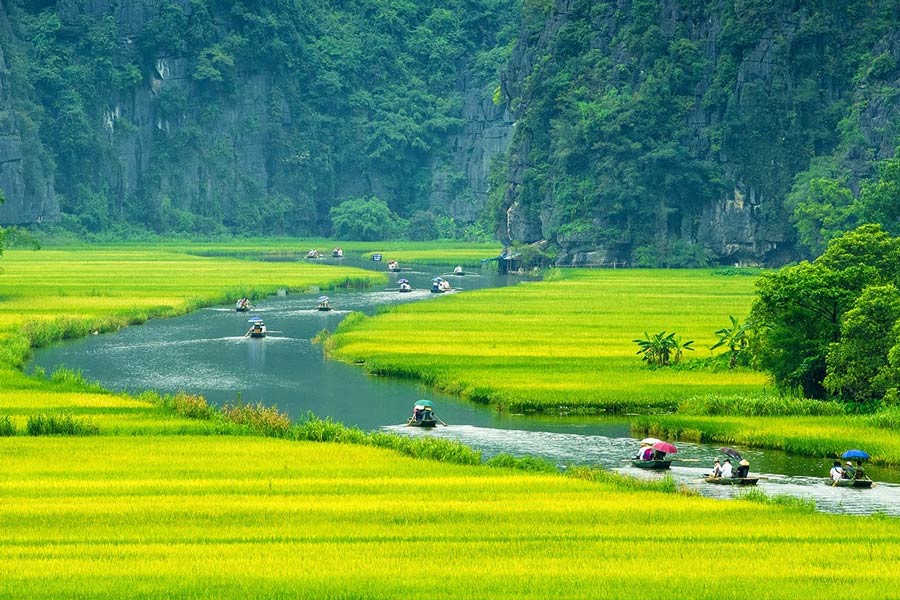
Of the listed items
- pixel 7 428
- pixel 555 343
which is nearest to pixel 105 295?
pixel 555 343

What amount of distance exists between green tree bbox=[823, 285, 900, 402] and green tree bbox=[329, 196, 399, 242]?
12720 cm

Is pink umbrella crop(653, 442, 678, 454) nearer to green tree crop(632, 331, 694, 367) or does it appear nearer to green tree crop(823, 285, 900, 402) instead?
green tree crop(823, 285, 900, 402)

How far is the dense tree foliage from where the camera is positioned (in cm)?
3903

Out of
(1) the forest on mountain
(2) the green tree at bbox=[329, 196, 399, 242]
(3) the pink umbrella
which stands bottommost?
(2) the green tree at bbox=[329, 196, 399, 242]

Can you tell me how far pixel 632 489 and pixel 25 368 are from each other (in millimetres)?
25569

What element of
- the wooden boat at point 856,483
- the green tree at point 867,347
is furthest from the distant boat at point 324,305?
the wooden boat at point 856,483

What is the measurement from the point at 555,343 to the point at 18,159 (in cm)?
9259

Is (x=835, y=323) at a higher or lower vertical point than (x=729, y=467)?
higher

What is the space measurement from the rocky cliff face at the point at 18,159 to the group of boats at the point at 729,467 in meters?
109

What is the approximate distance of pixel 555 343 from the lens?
5553 centimetres

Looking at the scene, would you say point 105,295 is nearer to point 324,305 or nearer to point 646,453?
point 324,305

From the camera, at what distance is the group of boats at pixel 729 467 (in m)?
30.4

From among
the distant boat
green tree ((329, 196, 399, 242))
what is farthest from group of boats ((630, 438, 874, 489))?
green tree ((329, 196, 399, 242))

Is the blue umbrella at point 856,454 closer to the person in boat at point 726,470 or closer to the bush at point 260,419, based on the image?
the person in boat at point 726,470
